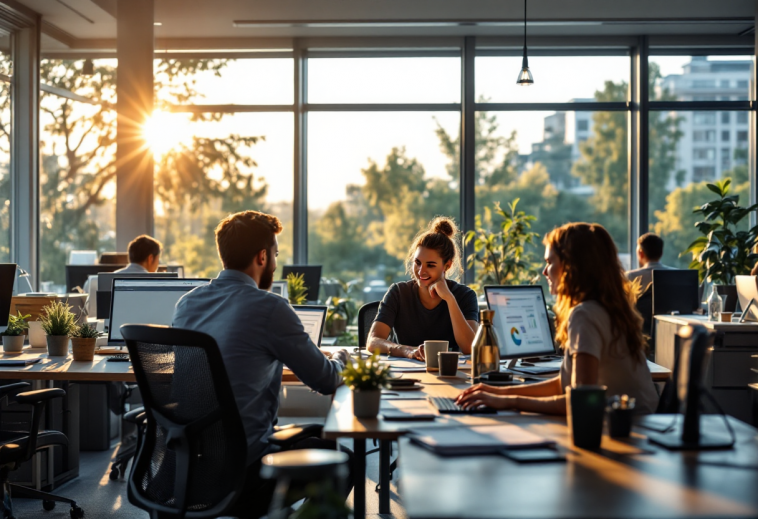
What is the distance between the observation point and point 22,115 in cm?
755

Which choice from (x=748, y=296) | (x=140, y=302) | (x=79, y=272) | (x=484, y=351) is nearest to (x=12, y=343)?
(x=140, y=302)

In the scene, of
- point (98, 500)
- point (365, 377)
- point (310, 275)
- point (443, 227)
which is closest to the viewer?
point (365, 377)

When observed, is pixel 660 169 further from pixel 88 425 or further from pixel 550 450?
pixel 550 450

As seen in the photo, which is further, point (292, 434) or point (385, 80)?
point (385, 80)

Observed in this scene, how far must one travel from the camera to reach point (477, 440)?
1899mm

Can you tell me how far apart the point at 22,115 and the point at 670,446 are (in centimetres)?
729

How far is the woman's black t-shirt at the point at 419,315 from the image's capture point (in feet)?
12.9

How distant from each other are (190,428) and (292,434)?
12.0 inches

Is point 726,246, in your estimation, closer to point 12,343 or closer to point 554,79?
point 554,79

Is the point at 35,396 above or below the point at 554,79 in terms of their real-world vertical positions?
below

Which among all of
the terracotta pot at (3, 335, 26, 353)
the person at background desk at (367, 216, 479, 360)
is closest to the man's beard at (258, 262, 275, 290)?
the person at background desk at (367, 216, 479, 360)

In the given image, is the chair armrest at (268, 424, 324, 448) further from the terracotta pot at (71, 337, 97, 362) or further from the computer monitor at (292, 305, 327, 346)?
the terracotta pot at (71, 337, 97, 362)

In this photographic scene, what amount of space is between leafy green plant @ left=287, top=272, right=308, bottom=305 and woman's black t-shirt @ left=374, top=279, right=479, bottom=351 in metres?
2.54

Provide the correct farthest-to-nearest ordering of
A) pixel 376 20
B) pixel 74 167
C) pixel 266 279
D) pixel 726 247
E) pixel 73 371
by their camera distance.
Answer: pixel 74 167 < pixel 376 20 < pixel 726 247 < pixel 73 371 < pixel 266 279
